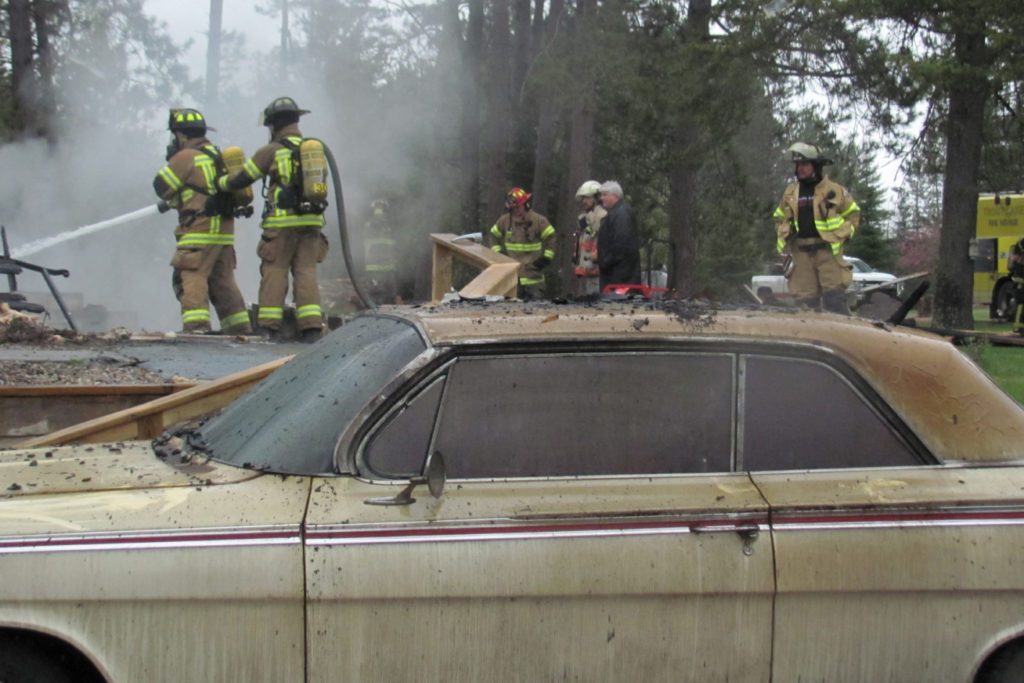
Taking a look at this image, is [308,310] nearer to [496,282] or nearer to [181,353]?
[181,353]

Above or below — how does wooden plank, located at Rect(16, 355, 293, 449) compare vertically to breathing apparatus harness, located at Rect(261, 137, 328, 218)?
below

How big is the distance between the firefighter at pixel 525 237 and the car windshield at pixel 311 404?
30.2ft

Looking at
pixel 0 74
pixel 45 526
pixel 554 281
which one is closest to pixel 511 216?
pixel 554 281

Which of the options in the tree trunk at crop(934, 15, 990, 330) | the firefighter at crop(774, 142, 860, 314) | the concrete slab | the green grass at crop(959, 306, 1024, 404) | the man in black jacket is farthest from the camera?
the tree trunk at crop(934, 15, 990, 330)

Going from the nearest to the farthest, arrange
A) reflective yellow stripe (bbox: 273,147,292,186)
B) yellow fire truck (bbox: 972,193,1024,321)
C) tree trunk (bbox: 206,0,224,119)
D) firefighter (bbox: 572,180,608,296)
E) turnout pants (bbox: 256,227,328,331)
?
reflective yellow stripe (bbox: 273,147,292,186) → turnout pants (bbox: 256,227,328,331) → firefighter (bbox: 572,180,608,296) → tree trunk (bbox: 206,0,224,119) → yellow fire truck (bbox: 972,193,1024,321)

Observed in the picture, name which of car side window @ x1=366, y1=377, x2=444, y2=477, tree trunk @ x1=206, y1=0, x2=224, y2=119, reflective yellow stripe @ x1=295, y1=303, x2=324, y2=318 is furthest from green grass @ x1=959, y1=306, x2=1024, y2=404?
tree trunk @ x1=206, y1=0, x2=224, y2=119

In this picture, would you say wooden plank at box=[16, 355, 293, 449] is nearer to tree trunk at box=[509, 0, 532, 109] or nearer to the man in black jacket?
the man in black jacket

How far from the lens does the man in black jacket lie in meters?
9.70

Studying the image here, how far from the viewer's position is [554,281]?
65.0 ft

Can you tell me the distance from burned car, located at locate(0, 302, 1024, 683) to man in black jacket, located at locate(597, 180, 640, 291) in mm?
6822

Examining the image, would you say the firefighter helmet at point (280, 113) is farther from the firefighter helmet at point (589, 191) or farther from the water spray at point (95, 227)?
the firefighter helmet at point (589, 191)

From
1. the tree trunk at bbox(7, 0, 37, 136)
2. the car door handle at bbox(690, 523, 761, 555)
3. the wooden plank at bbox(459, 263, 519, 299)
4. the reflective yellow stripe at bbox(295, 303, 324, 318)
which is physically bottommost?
the reflective yellow stripe at bbox(295, 303, 324, 318)

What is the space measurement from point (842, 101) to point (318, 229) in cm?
806

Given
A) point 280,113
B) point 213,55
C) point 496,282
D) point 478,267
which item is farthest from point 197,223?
point 213,55
